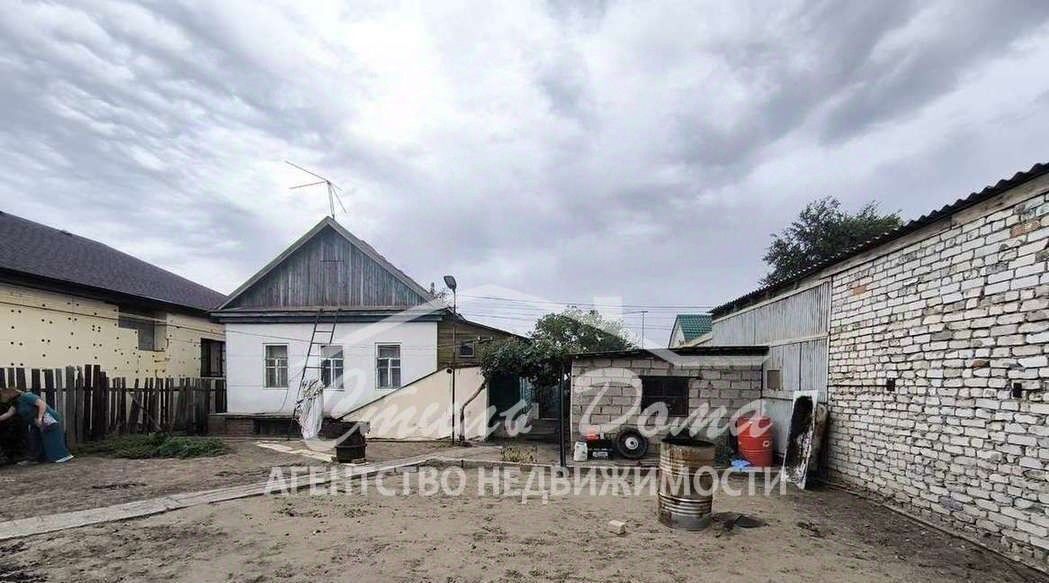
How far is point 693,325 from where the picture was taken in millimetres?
32531

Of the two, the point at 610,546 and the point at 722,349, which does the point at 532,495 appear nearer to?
the point at 610,546

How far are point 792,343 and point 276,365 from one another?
14.1 meters

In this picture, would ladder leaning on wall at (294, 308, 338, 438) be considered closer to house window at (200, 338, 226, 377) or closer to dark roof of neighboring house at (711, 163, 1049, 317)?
house window at (200, 338, 226, 377)

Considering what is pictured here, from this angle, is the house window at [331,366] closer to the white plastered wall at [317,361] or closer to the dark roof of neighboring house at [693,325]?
the white plastered wall at [317,361]

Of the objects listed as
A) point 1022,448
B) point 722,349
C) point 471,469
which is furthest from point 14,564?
point 722,349

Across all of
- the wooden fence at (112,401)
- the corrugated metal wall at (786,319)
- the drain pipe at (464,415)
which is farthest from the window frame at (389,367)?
the corrugated metal wall at (786,319)

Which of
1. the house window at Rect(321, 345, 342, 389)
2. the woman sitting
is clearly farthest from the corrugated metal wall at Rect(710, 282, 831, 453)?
the woman sitting

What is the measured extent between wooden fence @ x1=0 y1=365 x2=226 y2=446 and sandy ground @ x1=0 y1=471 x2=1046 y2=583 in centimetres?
675

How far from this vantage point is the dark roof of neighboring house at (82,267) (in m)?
12.8

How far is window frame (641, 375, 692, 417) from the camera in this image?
36.8 feet

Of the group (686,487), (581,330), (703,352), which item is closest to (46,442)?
(686,487)

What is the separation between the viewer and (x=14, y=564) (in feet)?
15.8

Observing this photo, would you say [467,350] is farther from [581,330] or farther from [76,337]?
[581,330]

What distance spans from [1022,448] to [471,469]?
309 inches
